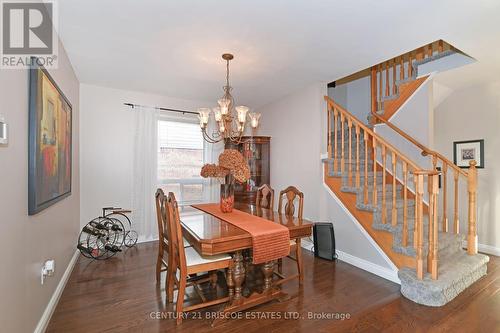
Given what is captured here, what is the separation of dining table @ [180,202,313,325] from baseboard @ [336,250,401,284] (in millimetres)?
1133

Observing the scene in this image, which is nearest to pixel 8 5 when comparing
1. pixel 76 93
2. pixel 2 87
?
pixel 2 87

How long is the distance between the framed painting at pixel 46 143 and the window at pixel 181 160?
5.76 ft

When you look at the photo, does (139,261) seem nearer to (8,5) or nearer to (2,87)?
(2,87)

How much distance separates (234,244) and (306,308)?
97cm

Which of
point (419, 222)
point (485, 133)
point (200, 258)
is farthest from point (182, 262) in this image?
point (485, 133)

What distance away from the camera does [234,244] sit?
2.01 metres

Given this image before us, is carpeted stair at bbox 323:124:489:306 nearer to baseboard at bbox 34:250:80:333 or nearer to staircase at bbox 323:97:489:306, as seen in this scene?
staircase at bbox 323:97:489:306

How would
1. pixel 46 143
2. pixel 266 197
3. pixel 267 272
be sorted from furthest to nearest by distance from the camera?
pixel 266 197, pixel 267 272, pixel 46 143

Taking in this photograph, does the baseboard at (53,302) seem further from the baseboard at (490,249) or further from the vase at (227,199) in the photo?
the baseboard at (490,249)

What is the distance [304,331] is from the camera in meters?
1.96

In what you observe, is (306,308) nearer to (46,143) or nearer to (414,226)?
(414,226)

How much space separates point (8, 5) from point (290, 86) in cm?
326

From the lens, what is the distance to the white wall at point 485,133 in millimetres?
3750

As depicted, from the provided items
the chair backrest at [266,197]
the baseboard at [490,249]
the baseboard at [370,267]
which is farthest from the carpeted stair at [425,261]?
the baseboard at [490,249]
